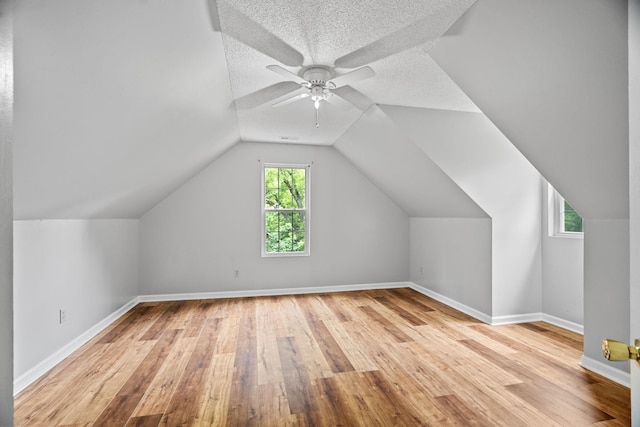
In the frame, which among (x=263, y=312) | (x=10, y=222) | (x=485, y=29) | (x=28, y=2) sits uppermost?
(x=485, y=29)

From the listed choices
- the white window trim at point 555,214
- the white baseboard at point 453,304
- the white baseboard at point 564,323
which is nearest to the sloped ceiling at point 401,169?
the white window trim at point 555,214

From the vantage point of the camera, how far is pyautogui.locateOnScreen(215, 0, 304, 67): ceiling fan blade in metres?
1.70

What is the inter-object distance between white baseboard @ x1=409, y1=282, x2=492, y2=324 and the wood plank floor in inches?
4.6

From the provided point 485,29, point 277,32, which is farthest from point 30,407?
point 485,29

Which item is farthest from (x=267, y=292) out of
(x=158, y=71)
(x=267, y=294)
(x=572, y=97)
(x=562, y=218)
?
(x=572, y=97)

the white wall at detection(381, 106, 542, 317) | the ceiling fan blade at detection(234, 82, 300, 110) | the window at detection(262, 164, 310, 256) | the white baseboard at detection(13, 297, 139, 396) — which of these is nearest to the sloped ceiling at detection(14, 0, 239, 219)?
the ceiling fan blade at detection(234, 82, 300, 110)

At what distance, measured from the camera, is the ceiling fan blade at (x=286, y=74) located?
2120mm

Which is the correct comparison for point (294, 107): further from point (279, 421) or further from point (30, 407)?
point (30, 407)

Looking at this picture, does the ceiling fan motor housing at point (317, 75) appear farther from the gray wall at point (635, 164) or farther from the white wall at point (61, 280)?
the white wall at point (61, 280)

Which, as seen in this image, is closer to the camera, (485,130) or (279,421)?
(279,421)

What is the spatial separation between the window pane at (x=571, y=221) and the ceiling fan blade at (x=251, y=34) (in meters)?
3.18

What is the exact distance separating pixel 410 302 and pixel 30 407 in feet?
12.9

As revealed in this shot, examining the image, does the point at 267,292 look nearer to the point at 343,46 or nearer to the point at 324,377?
the point at 324,377

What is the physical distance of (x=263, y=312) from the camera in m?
4.04
